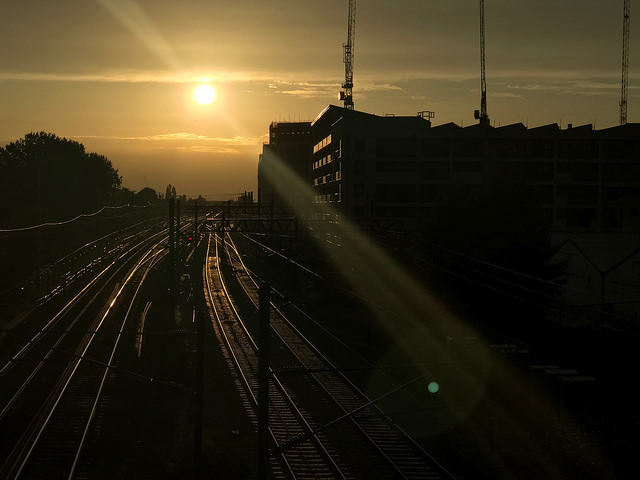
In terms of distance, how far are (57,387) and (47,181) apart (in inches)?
1973

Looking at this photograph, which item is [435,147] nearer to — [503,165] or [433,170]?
[433,170]

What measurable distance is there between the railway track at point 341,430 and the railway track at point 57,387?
3.29 meters

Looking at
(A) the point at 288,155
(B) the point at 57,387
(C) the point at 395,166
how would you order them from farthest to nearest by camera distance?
(A) the point at 288,155 → (C) the point at 395,166 → (B) the point at 57,387

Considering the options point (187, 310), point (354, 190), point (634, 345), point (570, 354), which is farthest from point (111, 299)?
point (354, 190)

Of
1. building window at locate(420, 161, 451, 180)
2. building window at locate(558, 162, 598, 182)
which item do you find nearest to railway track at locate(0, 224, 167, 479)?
building window at locate(420, 161, 451, 180)

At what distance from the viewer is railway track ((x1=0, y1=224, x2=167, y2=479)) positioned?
1091 cm

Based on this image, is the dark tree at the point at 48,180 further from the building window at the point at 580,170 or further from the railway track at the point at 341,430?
the building window at the point at 580,170

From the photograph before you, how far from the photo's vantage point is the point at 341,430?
42.9ft

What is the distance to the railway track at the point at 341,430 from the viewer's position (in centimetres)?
1079

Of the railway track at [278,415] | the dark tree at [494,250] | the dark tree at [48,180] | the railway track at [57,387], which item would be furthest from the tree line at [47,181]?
the dark tree at [494,250]

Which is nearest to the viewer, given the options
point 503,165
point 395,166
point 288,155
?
point 503,165

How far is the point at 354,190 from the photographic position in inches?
2098

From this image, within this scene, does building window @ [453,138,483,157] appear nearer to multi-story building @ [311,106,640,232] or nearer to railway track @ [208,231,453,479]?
multi-story building @ [311,106,640,232]

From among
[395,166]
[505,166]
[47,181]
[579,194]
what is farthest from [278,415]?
[47,181]
